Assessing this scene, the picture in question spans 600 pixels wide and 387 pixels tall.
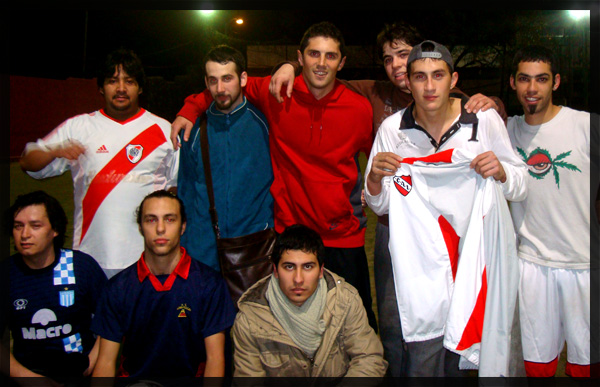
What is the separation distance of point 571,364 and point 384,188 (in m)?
1.57

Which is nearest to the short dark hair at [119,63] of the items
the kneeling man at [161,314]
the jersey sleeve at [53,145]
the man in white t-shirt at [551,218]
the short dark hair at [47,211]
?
the jersey sleeve at [53,145]

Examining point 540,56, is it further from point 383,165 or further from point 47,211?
point 47,211

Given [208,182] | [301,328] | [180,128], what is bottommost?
[301,328]

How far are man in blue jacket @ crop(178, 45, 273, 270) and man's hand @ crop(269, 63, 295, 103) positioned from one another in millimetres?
217

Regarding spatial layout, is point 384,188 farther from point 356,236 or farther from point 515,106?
point 515,106

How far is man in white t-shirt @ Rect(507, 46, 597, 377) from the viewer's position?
282 centimetres

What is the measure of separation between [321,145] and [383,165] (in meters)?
0.58

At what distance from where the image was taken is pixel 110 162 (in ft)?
9.96

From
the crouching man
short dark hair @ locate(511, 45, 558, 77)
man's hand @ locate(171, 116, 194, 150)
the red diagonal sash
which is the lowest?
the crouching man

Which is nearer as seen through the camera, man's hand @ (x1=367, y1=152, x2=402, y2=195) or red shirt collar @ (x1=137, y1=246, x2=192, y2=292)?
man's hand @ (x1=367, y1=152, x2=402, y2=195)

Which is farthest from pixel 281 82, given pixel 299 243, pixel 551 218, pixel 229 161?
pixel 551 218

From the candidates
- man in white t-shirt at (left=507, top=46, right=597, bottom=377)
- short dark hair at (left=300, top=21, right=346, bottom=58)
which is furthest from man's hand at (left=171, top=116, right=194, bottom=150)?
man in white t-shirt at (left=507, top=46, right=597, bottom=377)

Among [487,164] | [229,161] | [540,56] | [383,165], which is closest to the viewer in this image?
[487,164]

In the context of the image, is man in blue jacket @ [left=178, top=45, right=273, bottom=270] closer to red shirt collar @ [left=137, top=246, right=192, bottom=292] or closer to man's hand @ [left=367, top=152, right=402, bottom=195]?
red shirt collar @ [left=137, top=246, right=192, bottom=292]
